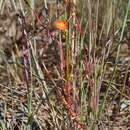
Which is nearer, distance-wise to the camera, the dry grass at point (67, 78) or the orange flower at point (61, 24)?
the orange flower at point (61, 24)

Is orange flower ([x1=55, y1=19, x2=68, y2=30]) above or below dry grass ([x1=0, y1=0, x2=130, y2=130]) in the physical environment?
above

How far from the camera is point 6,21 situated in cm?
294

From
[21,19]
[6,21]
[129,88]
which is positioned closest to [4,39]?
[6,21]

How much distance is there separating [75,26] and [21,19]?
0.67 feet

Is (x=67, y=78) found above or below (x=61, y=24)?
below

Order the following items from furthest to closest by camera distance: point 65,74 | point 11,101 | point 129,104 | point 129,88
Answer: point 129,88
point 129,104
point 11,101
point 65,74

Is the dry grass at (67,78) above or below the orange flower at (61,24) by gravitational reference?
below

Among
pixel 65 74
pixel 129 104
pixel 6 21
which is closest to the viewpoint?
pixel 65 74

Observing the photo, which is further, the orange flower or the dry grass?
the dry grass

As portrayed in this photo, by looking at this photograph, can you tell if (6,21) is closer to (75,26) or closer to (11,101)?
(11,101)

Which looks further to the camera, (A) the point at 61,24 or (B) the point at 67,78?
(B) the point at 67,78

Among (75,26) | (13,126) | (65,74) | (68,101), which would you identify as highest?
(75,26)

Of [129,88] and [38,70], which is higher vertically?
[38,70]

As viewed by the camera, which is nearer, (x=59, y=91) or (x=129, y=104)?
(x=59, y=91)
